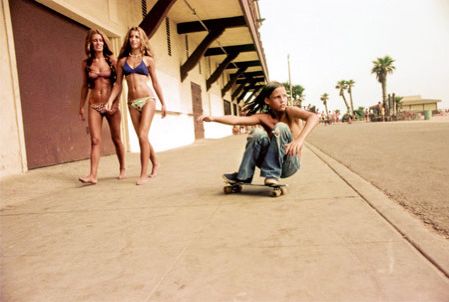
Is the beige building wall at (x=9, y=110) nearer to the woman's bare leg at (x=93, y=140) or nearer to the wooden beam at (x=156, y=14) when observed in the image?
the woman's bare leg at (x=93, y=140)

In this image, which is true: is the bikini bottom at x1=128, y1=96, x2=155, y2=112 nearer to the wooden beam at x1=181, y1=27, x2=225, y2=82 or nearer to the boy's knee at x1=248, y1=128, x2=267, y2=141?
the boy's knee at x1=248, y1=128, x2=267, y2=141

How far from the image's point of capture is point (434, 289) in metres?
1.26

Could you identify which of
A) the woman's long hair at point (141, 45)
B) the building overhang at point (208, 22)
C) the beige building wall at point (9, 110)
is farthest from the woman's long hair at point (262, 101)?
the building overhang at point (208, 22)

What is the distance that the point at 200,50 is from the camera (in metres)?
12.7

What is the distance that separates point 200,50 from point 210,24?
0.96 m

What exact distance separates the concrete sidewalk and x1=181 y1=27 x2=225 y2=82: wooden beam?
10055mm

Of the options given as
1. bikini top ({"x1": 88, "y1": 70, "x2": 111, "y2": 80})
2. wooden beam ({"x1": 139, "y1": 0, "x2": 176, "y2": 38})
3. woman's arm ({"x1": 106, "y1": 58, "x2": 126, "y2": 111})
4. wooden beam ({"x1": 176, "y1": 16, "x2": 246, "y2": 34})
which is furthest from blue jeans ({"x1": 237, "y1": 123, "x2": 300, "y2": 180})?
wooden beam ({"x1": 176, "y1": 16, "x2": 246, "y2": 34})

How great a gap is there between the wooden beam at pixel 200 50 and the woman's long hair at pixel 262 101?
9.31 m

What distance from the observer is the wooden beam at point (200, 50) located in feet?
40.5

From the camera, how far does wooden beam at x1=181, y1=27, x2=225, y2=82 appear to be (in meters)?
12.4

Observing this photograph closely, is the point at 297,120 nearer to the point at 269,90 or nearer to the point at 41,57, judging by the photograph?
the point at 269,90

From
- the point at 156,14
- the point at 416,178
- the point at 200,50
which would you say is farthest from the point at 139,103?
the point at 200,50

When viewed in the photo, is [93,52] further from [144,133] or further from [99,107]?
[144,133]

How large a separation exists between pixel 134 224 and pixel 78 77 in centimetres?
531
